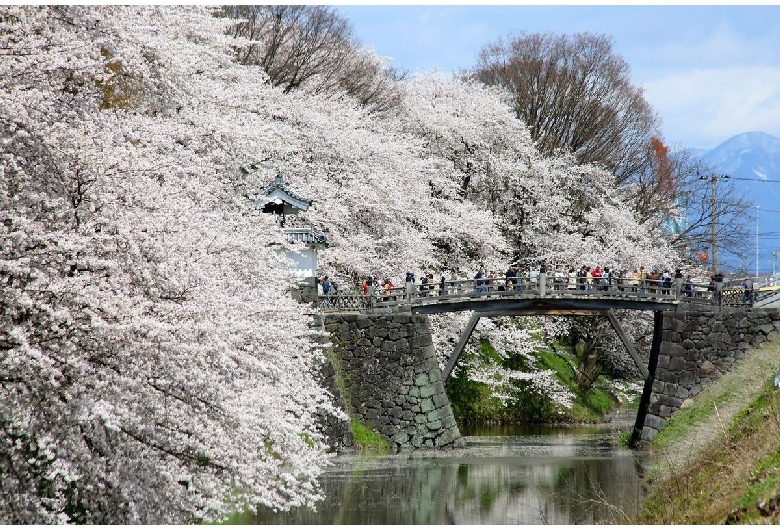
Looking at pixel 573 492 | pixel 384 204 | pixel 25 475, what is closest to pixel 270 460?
pixel 25 475

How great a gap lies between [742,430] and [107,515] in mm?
11349

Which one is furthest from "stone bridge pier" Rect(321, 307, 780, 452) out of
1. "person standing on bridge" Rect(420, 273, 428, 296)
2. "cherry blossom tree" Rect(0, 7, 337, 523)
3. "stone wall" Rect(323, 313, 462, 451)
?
"cherry blossom tree" Rect(0, 7, 337, 523)

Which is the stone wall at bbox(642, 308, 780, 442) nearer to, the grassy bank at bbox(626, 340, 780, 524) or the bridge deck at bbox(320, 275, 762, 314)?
the bridge deck at bbox(320, 275, 762, 314)

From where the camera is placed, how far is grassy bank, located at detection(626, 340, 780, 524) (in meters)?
11.9

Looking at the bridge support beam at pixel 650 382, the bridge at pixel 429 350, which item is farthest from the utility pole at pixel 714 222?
the bridge support beam at pixel 650 382

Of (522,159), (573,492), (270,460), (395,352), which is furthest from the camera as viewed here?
(522,159)

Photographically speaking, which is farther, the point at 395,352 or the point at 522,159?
the point at 522,159

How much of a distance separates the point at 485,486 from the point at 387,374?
313 inches

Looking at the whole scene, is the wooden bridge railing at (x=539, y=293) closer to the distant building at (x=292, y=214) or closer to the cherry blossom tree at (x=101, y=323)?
the distant building at (x=292, y=214)

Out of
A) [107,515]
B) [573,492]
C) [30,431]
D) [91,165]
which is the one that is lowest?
[573,492]

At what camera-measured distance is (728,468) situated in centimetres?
1512

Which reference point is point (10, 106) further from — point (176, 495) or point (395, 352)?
point (395, 352)

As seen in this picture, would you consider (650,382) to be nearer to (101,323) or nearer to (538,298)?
(538,298)

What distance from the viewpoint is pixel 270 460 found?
12336mm
